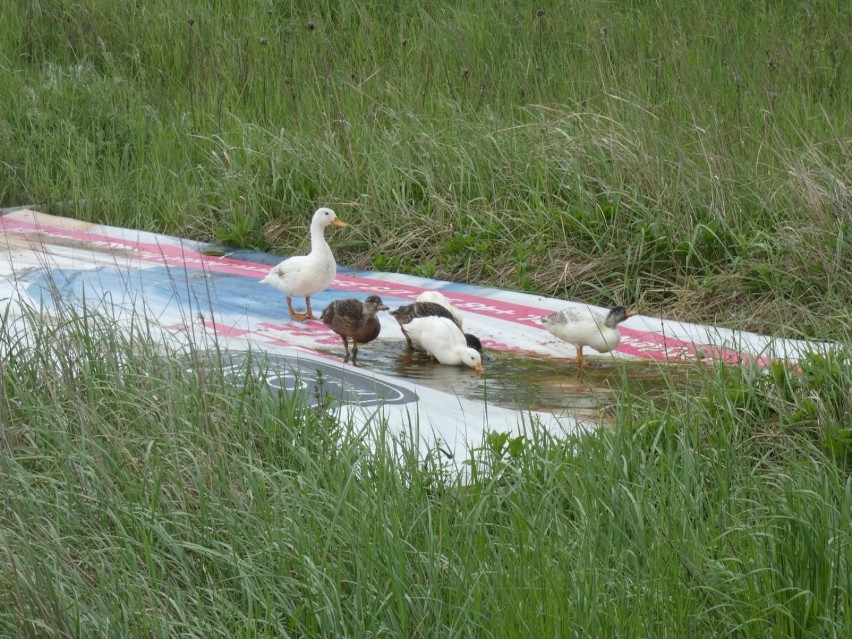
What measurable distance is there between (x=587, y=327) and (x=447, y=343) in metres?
0.59

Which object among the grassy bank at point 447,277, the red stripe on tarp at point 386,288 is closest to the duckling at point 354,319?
the red stripe on tarp at point 386,288

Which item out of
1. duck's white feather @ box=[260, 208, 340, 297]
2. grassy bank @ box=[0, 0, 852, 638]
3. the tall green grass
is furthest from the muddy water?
the tall green grass

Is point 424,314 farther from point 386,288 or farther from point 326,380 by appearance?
point 386,288

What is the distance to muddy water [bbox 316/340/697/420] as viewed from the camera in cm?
482

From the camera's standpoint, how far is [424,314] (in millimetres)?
5508

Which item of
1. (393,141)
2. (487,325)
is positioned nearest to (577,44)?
(393,141)

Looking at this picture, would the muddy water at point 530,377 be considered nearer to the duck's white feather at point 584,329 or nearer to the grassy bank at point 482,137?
the duck's white feather at point 584,329

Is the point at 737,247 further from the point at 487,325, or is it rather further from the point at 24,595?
the point at 24,595

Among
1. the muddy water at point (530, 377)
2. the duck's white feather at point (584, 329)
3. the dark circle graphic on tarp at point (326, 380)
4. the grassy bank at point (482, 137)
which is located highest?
the grassy bank at point (482, 137)

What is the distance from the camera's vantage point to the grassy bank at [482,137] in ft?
20.5

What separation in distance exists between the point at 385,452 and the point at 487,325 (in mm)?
2364

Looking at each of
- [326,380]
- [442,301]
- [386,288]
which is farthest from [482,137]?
[326,380]

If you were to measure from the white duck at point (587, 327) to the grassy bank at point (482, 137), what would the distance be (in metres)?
0.49

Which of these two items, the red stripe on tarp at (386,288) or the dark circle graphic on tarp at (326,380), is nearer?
the dark circle graphic on tarp at (326,380)
